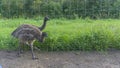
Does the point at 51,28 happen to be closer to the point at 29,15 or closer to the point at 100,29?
the point at 100,29

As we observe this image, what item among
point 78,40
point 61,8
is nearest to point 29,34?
point 78,40

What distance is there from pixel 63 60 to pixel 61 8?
95.8 inches

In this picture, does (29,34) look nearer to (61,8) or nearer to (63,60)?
(63,60)

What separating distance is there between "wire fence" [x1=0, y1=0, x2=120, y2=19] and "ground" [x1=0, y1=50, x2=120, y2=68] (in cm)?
162

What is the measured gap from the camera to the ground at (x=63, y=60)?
577 centimetres

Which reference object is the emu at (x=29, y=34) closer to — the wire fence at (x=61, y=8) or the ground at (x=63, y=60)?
the ground at (x=63, y=60)

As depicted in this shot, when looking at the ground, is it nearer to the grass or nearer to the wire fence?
the grass

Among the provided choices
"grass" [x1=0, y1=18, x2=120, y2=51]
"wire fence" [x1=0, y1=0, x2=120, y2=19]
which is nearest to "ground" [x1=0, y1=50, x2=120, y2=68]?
"grass" [x1=0, y1=18, x2=120, y2=51]

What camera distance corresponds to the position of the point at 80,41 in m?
6.43

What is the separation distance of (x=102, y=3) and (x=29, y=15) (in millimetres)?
1745

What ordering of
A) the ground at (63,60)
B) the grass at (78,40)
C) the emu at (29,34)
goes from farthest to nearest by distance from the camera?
the grass at (78,40) < the emu at (29,34) < the ground at (63,60)

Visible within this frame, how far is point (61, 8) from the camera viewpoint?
816 cm

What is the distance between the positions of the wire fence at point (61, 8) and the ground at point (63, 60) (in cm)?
162

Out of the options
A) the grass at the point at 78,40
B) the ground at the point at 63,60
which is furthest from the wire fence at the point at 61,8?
the ground at the point at 63,60
